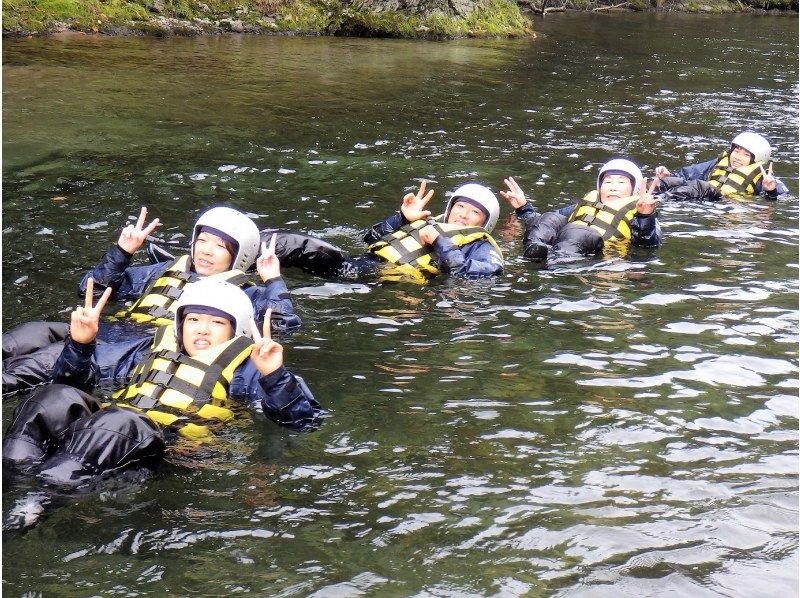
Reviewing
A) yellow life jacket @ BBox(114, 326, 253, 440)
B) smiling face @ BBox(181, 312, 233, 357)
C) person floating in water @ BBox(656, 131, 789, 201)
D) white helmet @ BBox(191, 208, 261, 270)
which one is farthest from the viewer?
person floating in water @ BBox(656, 131, 789, 201)

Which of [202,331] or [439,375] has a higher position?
[202,331]

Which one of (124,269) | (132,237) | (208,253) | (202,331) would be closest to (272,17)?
(124,269)

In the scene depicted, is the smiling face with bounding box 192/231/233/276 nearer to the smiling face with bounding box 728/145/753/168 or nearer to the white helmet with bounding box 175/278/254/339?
the white helmet with bounding box 175/278/254/339

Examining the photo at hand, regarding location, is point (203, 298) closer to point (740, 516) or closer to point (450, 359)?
point (450, 359)

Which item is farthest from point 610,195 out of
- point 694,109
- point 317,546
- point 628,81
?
point 628,81

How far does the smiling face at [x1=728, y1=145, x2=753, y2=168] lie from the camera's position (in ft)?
44.0

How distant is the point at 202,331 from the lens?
21.3 ft

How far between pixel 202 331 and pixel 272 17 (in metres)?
22.2

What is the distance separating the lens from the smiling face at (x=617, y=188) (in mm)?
11219

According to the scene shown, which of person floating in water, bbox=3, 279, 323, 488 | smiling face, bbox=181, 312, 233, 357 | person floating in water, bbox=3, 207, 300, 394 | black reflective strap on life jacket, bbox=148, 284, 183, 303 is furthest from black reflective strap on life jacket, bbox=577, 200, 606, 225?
smiling face, bbox=181, 312, 233, 357

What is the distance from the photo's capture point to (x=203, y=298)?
651 cm

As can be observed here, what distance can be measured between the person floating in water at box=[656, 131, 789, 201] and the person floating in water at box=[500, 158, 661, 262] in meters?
1.73

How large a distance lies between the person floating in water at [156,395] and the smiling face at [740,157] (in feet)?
30.2

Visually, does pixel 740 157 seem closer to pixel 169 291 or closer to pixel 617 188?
pixel 617 188
